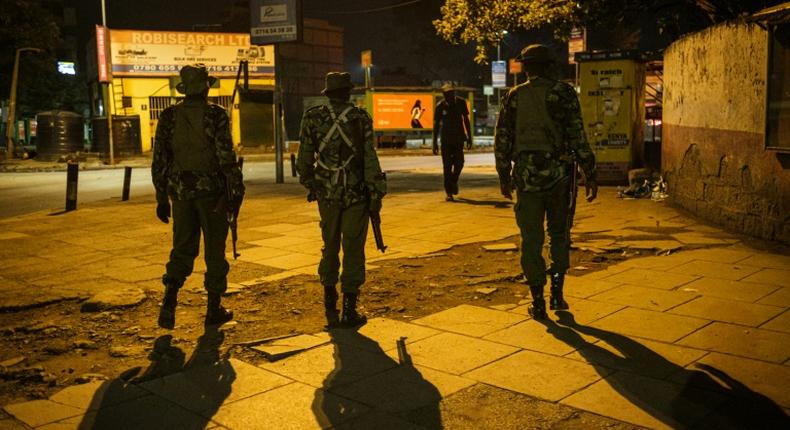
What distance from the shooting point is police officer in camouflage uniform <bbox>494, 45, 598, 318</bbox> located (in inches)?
212

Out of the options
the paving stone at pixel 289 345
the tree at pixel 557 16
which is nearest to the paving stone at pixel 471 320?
the paving stone at pixel 289 345

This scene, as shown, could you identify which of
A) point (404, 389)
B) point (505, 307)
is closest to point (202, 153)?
point (404, 389)

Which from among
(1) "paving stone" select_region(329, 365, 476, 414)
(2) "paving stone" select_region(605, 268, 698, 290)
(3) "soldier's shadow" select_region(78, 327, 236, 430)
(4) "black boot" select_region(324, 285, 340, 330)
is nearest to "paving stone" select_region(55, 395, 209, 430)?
(3) "soldier's shadow" select_region(78, 327, 236, 430)

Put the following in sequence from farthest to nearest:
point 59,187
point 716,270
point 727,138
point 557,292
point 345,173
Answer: point 59,187 → point 727,138 → point 716,270 → point 557,292 → point 345,173

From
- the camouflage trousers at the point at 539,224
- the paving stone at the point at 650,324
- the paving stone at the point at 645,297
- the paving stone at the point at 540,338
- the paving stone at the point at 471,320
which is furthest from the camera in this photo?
the paving stone at the point at 645,297

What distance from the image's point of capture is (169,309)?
5.37 m

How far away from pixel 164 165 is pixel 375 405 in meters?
2.64

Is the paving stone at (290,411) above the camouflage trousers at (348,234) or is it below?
below

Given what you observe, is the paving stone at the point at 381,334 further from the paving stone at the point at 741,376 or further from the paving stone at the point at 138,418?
the paving stone at the point at 741,376

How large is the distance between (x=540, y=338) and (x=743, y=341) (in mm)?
1234

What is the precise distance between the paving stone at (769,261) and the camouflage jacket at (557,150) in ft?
8.10

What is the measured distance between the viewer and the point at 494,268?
7141 millimetres

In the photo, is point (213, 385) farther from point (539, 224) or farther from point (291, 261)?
point (291, 261)

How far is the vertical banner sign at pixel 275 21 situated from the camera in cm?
1573
